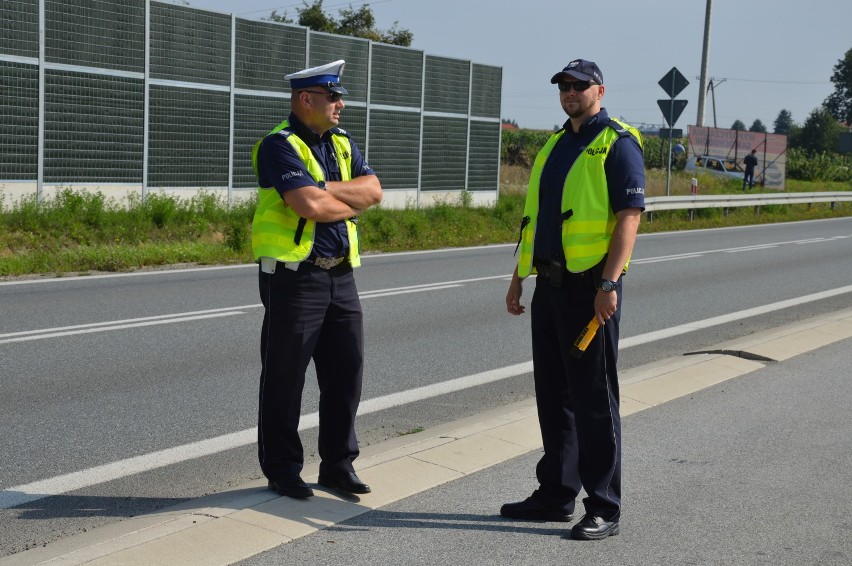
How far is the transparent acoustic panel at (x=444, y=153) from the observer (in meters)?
25.5

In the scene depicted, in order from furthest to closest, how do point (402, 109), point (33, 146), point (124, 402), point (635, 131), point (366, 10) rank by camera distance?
point (366, 10)
point (402, 109)
point (33, 146)
point (124, 402)
point (635, 131)

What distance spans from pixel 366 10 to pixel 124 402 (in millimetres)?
37056

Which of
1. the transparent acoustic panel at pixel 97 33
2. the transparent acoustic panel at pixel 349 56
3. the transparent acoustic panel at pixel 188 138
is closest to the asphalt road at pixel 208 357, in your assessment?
the transparent acoustic panel at pixel 188 138

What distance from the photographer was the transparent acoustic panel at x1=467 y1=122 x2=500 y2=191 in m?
27.1

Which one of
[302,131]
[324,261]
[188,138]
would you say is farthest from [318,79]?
[188,138]

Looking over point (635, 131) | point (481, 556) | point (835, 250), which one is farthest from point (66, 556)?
point (835, 250)

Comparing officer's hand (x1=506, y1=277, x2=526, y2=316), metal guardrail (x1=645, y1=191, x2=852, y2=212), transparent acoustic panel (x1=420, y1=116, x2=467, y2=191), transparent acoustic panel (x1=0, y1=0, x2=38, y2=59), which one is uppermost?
transparent acoustic panel (x1=0, y1=0, x2=38, y2=59)

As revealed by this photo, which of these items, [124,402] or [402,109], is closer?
[124,402]

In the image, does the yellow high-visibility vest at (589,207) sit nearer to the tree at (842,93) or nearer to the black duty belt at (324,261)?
the black duty belt at (324,261)

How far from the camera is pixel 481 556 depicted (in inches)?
169

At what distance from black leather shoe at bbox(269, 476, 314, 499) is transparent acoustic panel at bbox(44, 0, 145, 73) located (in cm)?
1336

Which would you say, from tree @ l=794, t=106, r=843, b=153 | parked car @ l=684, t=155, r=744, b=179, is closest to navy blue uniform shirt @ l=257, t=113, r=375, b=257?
parked car @ l=684, t=155, r=744, b=179

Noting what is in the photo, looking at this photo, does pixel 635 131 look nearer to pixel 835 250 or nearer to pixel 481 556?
pixel 481 556

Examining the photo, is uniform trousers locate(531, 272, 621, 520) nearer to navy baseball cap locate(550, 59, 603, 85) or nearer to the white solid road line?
navy baseball cap locate(550, 59, 603, 85)
